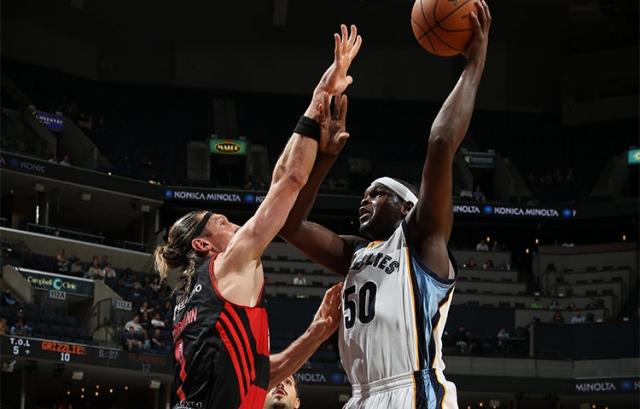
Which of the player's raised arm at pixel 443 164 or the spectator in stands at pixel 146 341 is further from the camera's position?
the spectator in stands at pixel 146 341

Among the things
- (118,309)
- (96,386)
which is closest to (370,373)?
(118,309)

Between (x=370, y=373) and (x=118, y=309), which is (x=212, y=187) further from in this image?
(x=370, y=373)

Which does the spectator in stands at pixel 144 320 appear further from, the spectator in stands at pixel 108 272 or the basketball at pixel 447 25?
the basketball at pixel 447 25

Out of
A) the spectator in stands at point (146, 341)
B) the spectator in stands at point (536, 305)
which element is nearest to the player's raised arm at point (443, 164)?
the spectator in stands at point (146, 341)

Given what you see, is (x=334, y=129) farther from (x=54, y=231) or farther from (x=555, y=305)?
(x=555, y=305)

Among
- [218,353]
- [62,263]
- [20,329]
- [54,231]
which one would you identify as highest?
[54,231]

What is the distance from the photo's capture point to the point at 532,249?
128 feet

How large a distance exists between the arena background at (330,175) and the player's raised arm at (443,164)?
2270cm

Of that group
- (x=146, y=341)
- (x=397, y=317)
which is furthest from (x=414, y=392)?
(x=146, y=341)

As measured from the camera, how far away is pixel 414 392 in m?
5.29

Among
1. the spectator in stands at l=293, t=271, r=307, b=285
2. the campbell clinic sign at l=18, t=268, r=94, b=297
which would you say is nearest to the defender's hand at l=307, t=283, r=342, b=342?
the campbell clinic sign at l=18, t=268, r=94, b=297

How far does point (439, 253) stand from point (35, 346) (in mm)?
21818

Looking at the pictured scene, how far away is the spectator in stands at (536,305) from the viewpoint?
3343 cm

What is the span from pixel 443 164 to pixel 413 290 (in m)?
0.67
